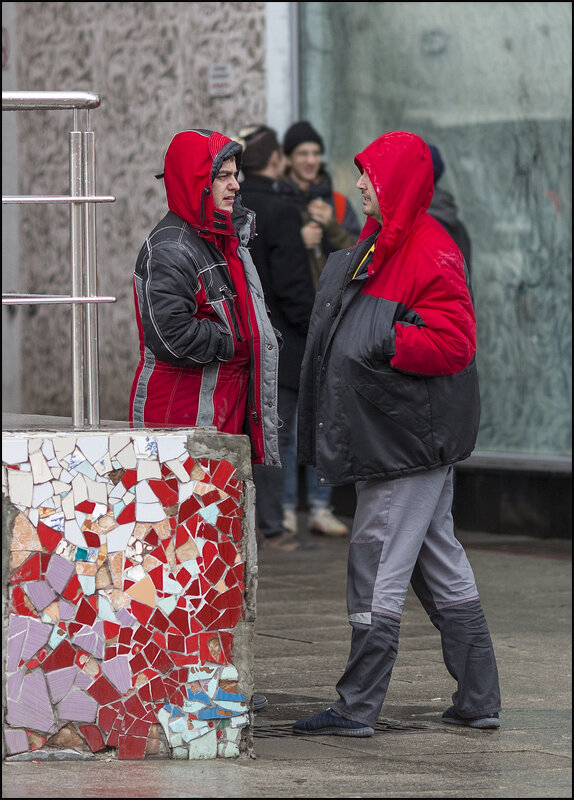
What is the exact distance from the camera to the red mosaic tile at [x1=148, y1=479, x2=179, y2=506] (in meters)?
4.91

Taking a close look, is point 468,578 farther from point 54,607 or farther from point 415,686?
point 54,607

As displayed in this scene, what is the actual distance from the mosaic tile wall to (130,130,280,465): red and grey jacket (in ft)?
2.39

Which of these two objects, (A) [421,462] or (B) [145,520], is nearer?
(B) [145,520]

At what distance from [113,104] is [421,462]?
8.69 metres

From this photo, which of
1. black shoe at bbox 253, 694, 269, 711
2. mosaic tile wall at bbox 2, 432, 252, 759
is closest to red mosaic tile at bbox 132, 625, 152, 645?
mosaic tile wall at bbox 2, 432, 252, 759

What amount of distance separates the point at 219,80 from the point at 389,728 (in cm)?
767

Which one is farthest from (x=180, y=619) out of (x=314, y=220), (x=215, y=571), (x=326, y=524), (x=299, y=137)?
(x=299, y=137)

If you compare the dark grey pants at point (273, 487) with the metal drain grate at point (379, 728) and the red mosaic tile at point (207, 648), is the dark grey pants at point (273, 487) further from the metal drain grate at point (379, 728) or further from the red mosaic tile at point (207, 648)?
the red mosaic tile at point (207, 648)

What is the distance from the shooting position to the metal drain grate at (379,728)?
5.38 metres

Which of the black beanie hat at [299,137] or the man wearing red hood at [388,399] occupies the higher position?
the black beanie hat at [299,137]

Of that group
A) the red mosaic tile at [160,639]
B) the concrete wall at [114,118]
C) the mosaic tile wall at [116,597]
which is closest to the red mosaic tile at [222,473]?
the mosaic tile wall at [116,597]

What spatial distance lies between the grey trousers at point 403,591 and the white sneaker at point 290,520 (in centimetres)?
442

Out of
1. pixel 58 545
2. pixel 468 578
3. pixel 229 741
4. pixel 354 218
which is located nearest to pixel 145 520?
pixel 58 545

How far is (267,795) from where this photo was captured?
449cm
